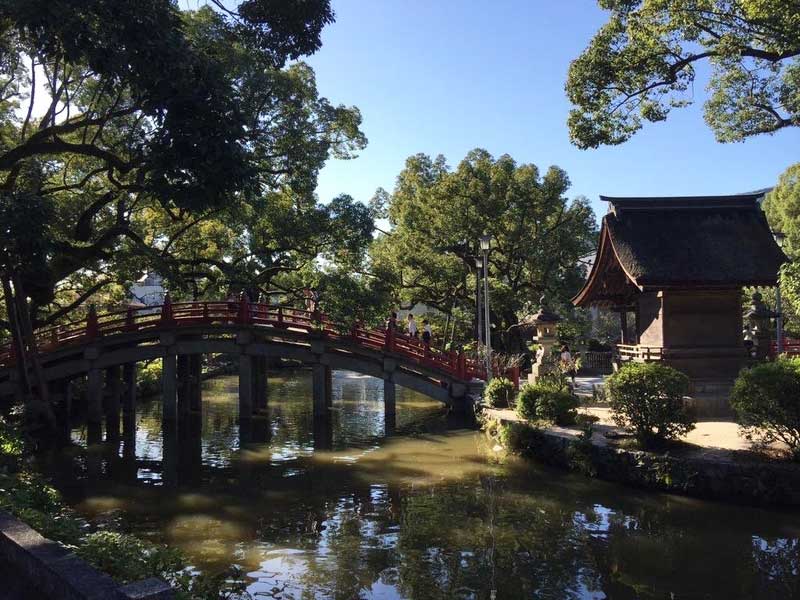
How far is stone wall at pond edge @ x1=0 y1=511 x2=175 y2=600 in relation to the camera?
13.6 ft

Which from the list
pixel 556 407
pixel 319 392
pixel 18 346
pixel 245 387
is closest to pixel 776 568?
pixel 556 407

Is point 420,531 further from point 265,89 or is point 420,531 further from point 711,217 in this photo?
point 711,217

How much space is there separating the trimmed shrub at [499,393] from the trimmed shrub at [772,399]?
749 centimetres

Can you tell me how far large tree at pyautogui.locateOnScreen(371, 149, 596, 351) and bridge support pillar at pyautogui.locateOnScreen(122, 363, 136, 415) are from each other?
10731mm

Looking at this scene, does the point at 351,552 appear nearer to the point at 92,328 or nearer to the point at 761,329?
the point at 92,328

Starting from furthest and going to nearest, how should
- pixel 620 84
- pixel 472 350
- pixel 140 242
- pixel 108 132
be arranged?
pixel 472 350 → pixel 108 132 → pixel 140 242 → pixel 620 84

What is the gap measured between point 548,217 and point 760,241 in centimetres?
1332

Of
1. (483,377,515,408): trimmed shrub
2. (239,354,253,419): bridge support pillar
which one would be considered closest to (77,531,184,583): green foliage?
(483,377,515,408): trimmed shrub

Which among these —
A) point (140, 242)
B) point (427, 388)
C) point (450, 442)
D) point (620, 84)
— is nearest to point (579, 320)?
point (427, 388)

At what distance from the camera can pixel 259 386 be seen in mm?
23250

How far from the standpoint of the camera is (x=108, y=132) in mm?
17359

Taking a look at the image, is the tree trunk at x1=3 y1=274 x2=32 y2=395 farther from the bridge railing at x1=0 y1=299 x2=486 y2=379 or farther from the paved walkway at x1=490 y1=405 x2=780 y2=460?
the paved walkway at x1=490 y1=405 x2=780 y2=460

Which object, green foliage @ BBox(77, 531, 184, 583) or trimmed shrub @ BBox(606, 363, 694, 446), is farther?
trimmed shrub @ BBox(606, 363, 694, 446)

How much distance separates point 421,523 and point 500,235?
2093 centimetres
